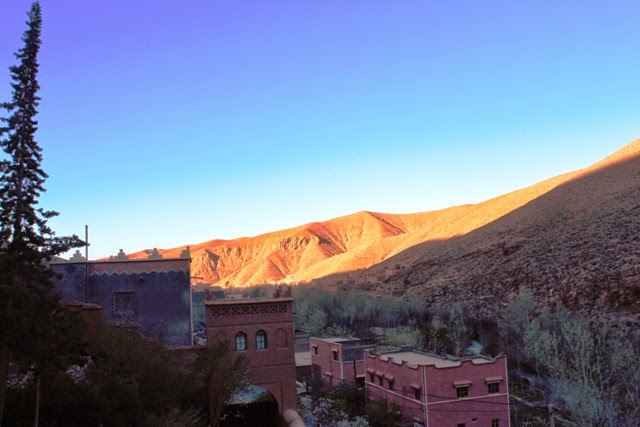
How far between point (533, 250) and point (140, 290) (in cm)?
4098

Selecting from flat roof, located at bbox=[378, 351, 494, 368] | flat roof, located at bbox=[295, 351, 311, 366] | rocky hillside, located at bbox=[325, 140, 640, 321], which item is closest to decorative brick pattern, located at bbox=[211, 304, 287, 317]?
flat roof, located at bbox=[378, 351, 494, 368]

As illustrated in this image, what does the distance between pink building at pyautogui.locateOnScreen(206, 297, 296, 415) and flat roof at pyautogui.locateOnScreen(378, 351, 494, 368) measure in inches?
342

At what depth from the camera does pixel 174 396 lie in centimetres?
1303

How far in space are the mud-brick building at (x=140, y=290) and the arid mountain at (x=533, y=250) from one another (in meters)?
27.2

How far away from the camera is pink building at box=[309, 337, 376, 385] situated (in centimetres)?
3312

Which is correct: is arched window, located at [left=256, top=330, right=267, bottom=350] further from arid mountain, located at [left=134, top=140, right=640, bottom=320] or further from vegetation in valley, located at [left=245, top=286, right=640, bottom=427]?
arid mountain, located at [left=134, top=140, right=640, bottom=320]

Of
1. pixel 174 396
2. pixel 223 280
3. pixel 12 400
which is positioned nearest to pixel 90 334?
pixel 174 396

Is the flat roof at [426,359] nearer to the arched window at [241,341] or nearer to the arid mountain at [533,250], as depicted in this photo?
the arched window at [241,341]

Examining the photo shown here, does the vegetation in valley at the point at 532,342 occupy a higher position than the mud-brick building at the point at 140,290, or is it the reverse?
the mud-brick building at the point at 140,290

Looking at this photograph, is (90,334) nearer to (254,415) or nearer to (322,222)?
(254,415)

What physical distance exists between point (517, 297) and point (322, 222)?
131 m

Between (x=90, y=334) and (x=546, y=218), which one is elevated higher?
(x=546, y=218)

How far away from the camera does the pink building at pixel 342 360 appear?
33125 millimetres

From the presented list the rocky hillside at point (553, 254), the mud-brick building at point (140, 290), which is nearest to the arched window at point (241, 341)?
the mud-brick building at point (140, 290)
